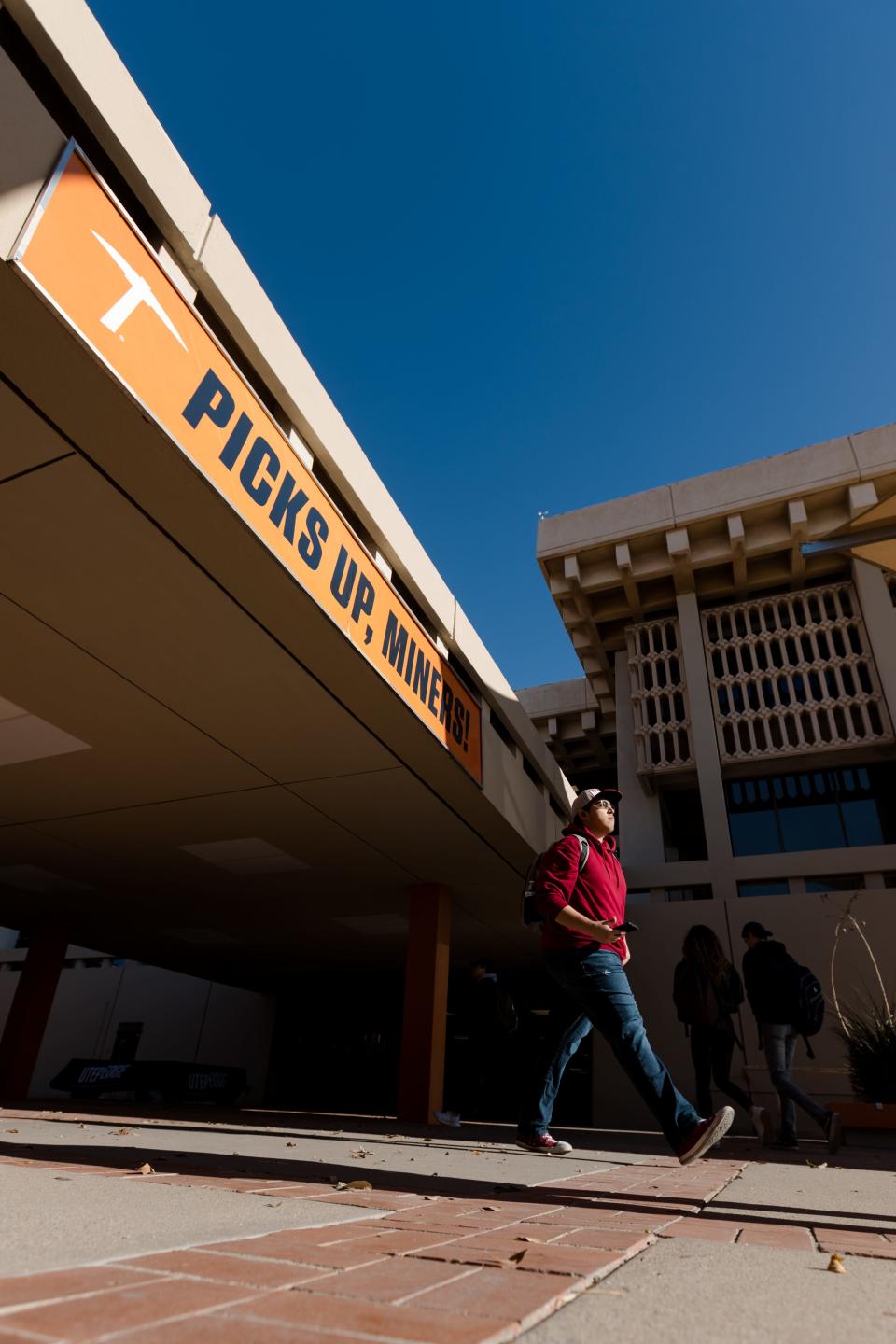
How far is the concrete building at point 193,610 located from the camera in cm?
334

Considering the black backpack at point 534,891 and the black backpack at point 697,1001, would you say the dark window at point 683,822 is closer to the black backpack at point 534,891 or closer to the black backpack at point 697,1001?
the black backpack at point 697,1001

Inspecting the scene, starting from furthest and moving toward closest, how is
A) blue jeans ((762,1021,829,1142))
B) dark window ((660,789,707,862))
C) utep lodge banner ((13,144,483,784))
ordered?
dark window ((660,789,707,862)), blue jeans ((762,1021,829,1142)), utep lodge banner ((13,144,483,784))

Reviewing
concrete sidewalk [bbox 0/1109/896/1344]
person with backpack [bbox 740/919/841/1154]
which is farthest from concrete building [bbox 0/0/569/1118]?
concrete sidewalk [bbox 0/1109/896/1344]

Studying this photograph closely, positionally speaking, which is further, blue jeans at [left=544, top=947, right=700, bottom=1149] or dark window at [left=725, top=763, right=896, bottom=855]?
dark window at [left=725, top=763, right=896, bottom=855]

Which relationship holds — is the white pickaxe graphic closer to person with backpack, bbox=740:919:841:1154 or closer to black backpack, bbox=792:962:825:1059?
person with backpack, bbox=740:919:841:1154

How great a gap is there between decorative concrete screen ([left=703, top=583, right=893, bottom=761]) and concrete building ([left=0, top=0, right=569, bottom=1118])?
3736 millimetres

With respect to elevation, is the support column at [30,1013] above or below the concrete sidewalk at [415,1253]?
above

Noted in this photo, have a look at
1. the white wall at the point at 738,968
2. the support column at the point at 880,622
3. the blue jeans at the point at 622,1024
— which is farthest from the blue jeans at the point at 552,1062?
the support column at the point at 880,622

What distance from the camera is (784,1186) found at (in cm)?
322

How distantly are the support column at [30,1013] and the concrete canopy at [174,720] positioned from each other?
72cm

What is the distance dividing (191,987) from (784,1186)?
16673 millimetres

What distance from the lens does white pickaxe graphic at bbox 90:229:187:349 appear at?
10.9ft

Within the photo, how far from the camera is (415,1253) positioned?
155cm

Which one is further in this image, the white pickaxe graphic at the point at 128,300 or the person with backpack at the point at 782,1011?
the person with backpack at the point at 782,1011
